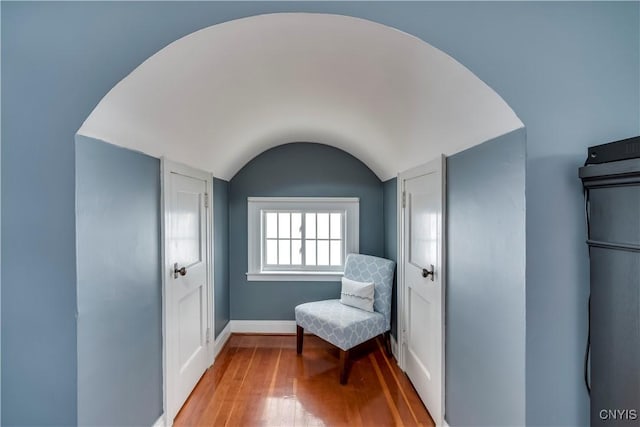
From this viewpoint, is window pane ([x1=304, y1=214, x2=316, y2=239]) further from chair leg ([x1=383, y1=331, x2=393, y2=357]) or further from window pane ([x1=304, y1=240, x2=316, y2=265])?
chair leg ([x1=383, y1=331, x2=393, y2=357])

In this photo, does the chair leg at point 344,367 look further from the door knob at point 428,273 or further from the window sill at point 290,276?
the window sill at point 290,276

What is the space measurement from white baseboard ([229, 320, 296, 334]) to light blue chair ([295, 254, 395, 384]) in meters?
0.55

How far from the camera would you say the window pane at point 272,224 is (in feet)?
12.0

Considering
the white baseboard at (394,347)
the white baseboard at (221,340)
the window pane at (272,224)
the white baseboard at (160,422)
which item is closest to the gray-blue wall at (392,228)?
the white baseboard at (394,347)

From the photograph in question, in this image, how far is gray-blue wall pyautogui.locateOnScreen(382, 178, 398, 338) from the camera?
299cm

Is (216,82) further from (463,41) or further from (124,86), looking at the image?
(463,41)

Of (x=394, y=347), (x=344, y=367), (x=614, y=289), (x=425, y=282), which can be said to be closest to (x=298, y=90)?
(x=425, y=282)

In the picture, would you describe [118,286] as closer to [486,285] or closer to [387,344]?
[486,285]

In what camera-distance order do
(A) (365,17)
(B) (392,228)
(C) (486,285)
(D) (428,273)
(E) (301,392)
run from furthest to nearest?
(B) (392,228)
(E) (301,392)
(D) (428,273)
(C) (486,285)
(A) (365,17)

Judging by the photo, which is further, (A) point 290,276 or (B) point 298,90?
(A) point 290,276

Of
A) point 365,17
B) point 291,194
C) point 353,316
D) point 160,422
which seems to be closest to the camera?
point 365,17

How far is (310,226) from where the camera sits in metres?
3.65

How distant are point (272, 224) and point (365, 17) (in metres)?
2.71

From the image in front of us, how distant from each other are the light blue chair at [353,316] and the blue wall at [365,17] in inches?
59.7
